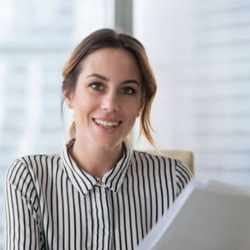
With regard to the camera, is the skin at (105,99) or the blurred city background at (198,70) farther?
the blurred city background at (198,70)

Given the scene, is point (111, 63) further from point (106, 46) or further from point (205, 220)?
point (205, 220)

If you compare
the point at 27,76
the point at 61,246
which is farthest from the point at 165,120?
the point at 61,246

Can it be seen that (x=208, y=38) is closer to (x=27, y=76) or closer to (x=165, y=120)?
(x=165, y=120)

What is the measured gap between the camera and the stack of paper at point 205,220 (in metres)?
0.72

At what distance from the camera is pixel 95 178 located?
118cm

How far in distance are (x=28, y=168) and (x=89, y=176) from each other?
169mm

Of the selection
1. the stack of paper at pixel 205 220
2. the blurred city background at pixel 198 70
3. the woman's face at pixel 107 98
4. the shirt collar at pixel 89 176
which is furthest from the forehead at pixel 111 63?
the blurred city background at pixel 198 70

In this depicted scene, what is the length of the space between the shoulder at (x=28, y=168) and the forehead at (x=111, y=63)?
265 millimetres

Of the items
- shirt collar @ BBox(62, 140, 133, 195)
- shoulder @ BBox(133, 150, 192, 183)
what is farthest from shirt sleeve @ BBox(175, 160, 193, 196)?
shirt collar @ BBox(62, 140, 133, 195)

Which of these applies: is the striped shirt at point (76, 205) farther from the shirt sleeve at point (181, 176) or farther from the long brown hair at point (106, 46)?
the long brown hair at point (106, 46)

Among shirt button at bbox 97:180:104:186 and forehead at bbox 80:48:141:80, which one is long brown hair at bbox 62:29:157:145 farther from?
shirt button at bbox 97:180:104:186

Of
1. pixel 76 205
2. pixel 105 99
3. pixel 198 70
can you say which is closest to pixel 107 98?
pixel 105 99

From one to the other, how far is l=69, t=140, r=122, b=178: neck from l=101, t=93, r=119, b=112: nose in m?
0.13

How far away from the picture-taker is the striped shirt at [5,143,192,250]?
1132mm
